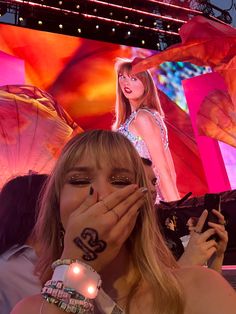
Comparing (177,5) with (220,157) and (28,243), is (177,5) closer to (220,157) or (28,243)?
(220,157)

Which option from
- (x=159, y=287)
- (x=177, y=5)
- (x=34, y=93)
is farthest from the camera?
(x=177, y=5)

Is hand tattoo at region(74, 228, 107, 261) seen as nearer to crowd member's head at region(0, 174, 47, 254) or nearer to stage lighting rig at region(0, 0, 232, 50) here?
crowd member's head at region(0, 174, 47, 254)

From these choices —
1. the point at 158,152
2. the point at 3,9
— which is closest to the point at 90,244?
the point at 158,152

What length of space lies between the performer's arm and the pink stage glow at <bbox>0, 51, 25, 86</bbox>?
2.39 meters

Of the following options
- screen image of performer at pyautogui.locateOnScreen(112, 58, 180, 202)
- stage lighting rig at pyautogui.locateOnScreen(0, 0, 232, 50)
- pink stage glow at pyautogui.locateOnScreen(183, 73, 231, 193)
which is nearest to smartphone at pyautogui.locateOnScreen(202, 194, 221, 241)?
screen image of performer at pyautogui.locateOnScreen(112, 58, 180, 202)

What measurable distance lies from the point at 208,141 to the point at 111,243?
29.7 ft

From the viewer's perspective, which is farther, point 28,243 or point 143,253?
point 28,243

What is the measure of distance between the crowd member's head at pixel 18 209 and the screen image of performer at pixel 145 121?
6.39m

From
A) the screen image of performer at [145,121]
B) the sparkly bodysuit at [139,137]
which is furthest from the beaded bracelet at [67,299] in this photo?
the screen image of performer at [145,121]

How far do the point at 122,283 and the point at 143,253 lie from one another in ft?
0.25

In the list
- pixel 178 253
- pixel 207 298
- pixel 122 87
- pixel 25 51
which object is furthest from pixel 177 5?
pixel 207 298

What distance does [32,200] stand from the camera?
1771mm

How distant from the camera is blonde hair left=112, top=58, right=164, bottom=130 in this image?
28.8 ft

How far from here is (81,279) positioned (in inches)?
29.0
